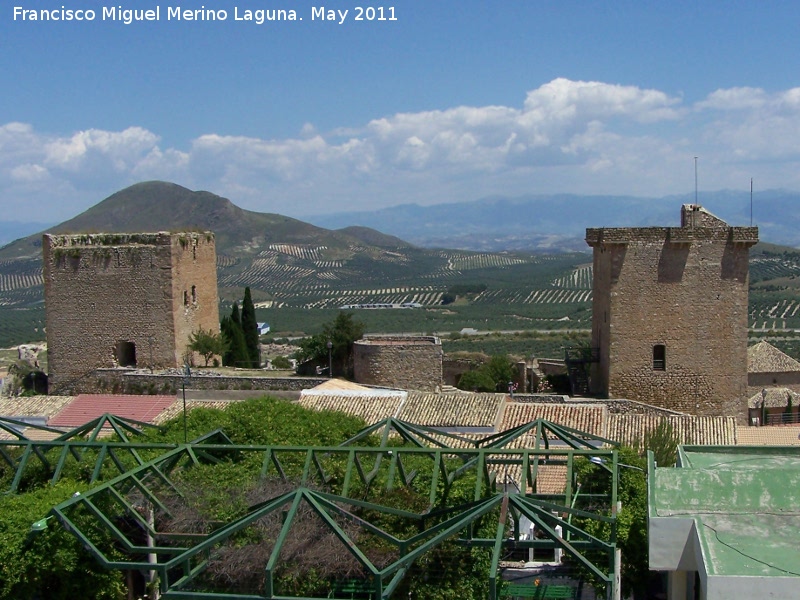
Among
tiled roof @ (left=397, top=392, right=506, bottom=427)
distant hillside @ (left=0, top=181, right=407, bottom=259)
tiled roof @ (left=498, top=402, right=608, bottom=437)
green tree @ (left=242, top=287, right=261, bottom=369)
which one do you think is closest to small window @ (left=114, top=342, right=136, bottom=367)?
green tree @ (left=242, top=287, right=261, bottom=369)

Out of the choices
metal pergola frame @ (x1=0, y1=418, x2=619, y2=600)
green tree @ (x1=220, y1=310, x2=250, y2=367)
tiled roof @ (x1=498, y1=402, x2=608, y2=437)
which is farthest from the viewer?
green tree @ (x1=220, y1=310, x2=250, y2=367)

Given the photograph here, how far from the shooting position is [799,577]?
22.8 ft

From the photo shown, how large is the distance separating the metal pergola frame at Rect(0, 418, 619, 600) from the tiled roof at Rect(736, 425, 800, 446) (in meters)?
6.59

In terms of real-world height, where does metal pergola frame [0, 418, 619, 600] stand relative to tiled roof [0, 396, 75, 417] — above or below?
above

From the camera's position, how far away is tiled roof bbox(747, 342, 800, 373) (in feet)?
82.2

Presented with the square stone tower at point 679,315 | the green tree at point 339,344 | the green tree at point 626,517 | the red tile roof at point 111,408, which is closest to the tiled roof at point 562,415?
the square stone tower at point 679,315

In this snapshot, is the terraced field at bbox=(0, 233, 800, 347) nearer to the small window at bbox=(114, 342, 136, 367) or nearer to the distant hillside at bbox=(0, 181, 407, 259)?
the distant hillside at bbox=(0, 181, 407, 259)

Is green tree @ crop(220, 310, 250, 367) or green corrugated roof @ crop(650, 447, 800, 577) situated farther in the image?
green tree @ crop(220, 310, 250, 367)

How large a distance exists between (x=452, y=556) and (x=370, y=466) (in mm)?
3499

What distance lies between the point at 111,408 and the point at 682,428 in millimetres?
11371

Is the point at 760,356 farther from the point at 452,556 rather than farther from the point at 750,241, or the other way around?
the point at 452,556

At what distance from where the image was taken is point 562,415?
18219 mm

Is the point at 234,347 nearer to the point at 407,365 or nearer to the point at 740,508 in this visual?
the point at 407,365

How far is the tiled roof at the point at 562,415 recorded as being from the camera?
58.0 ft
